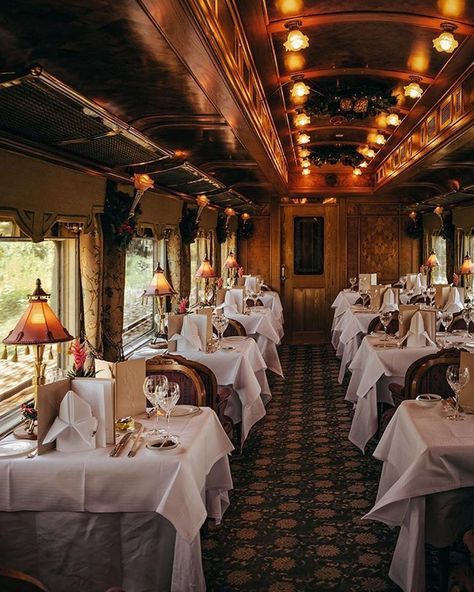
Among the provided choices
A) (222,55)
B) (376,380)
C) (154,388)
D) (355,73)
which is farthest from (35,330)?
(355,73)

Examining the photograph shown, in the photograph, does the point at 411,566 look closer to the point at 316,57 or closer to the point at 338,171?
the point at 316,57

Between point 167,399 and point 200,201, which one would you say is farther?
point 200,201

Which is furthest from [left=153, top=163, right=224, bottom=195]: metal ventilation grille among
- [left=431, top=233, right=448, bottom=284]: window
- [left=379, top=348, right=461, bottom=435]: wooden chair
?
[left=431, top=233, right=448, bottom=284]: window

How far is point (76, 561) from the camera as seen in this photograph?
305 centimetres

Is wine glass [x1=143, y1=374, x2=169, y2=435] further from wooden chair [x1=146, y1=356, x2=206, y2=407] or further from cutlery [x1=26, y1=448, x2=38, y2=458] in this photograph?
wooden chair [x1=146, y1=356, x2=206, y2=407]

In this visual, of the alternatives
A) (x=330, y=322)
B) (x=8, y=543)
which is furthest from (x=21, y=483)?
(x=330, y=322)

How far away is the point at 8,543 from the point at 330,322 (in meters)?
11.0

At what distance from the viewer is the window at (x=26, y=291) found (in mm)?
4461

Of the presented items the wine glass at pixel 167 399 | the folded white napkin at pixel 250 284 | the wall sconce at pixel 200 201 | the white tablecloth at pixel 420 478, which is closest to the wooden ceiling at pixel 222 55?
the wall sconce at pixel 200 201

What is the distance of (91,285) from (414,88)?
3392 millimetres

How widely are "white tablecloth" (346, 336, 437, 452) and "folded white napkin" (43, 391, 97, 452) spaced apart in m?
3.14

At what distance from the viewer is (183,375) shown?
435cm

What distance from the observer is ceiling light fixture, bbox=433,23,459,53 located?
173 inches

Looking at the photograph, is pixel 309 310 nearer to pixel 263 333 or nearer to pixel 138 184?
pixel 263 333
